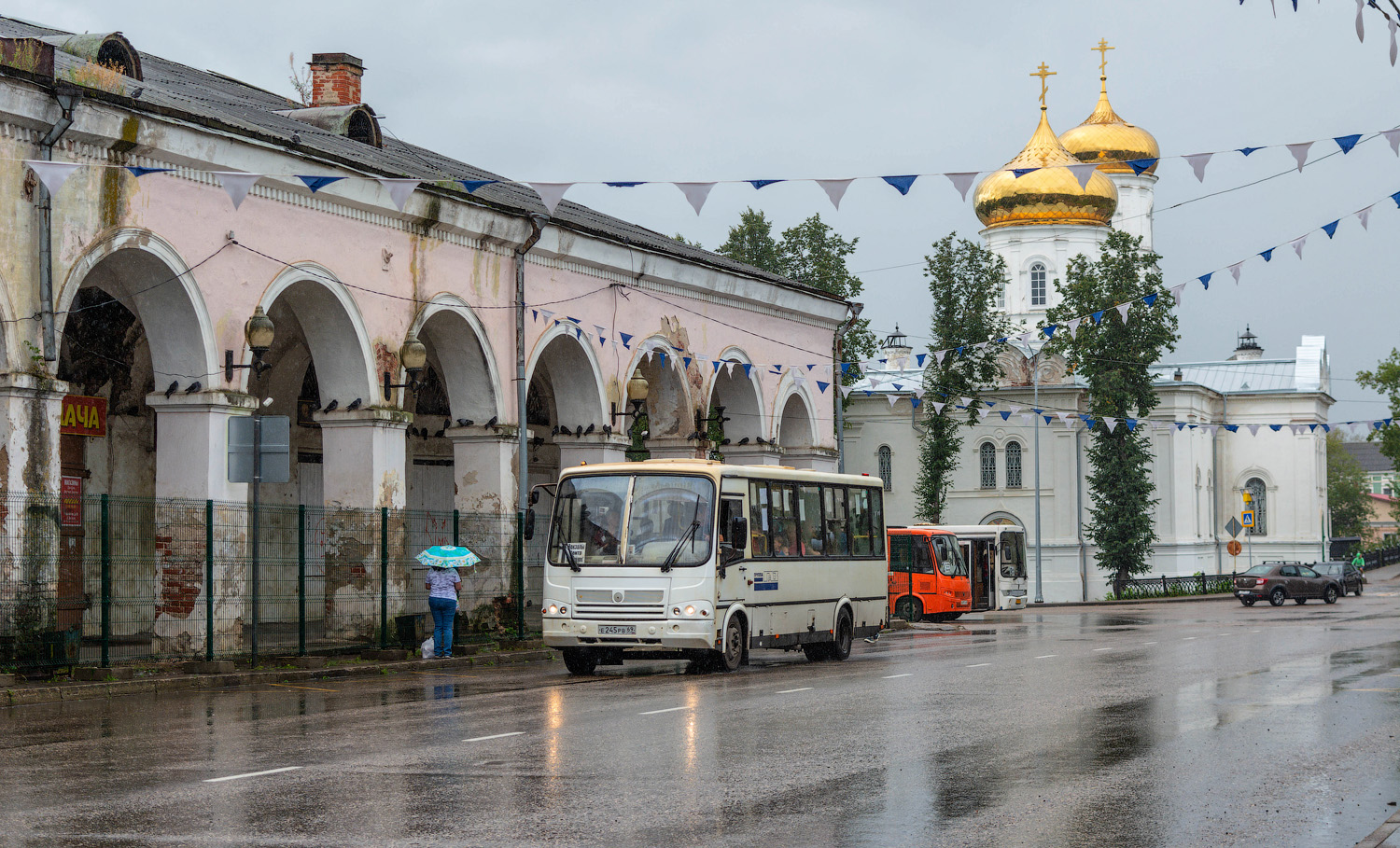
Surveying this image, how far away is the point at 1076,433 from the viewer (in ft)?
213

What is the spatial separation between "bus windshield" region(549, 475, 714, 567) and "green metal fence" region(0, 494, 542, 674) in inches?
138

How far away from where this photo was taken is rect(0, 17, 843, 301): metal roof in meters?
20.0

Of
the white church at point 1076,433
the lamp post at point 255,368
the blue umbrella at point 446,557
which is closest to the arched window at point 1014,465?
the white church at point 1076,433

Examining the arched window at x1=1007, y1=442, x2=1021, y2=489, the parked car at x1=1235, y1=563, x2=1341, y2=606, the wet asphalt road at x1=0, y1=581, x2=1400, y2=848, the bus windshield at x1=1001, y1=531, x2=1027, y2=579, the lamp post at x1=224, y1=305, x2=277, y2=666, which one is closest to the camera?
the wet asphalt road at x1=0, y1=581, x2=1400, y2=848

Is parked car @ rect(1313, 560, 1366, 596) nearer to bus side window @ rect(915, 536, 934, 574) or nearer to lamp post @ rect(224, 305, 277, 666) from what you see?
bus side window @ rect(915, 536, 934, 574)

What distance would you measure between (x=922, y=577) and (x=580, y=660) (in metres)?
19.2

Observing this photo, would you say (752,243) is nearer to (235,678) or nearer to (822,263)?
(822,263)

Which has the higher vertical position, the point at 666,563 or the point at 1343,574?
the point at 666,563

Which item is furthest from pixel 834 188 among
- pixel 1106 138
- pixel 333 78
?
pixel 1106 138

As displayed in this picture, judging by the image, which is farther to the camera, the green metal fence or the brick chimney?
the brick chimney

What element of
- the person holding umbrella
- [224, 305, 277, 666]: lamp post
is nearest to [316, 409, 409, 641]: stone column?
the person holding umbrella

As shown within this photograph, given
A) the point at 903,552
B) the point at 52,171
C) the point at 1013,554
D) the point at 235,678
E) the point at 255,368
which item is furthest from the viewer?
the point at 1013,554

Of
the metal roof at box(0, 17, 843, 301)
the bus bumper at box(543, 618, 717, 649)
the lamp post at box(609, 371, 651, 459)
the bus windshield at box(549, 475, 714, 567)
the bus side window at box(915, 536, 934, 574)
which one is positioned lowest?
the bus bumper at box(543, 618, 717, 649)

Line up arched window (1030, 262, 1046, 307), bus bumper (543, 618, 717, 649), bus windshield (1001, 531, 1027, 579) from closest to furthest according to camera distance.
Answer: bus bumper (543, 618, 717, 649) < bus windshield (1001, 531, 1027, 579) < arched window (1030, 262, 1046, 307)
